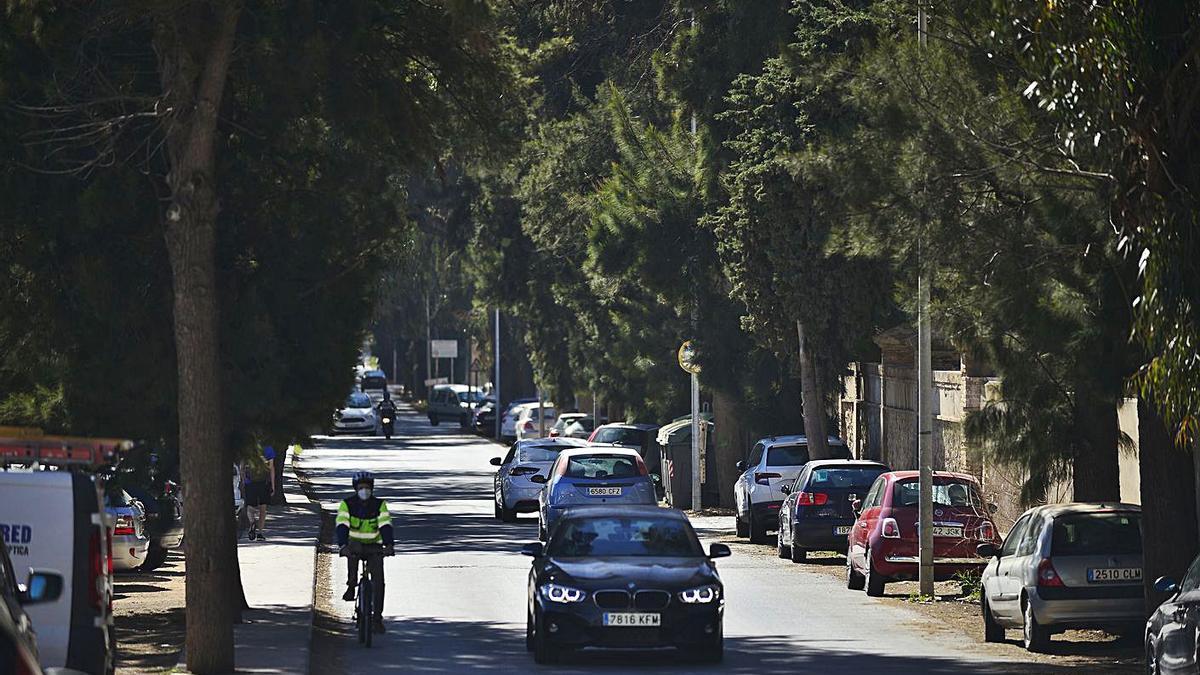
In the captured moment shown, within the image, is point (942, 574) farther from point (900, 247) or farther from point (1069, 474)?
point (900, 247)

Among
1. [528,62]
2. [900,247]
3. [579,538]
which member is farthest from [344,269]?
[900,247]

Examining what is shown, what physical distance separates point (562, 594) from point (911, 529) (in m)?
7.99

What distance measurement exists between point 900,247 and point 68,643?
8.40 m

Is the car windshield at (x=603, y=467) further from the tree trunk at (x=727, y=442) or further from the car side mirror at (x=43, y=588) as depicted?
the car side mirror at (x=43, y=588)

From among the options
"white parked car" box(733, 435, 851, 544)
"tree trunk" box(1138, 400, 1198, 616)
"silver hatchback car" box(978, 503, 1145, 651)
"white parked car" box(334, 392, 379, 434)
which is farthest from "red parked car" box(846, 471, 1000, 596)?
"white parked car" box(334, 392, 379, 434)

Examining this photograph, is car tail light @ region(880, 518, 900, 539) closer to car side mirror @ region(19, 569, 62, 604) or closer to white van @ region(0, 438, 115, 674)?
white van @ region(0, 438, 115, 674)

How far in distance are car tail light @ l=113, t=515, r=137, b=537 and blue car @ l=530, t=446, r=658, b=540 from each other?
23.7 ft

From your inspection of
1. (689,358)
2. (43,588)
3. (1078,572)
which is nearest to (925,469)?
(1078,572)

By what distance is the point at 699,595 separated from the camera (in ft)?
59.5

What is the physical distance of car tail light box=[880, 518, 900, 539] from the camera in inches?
987

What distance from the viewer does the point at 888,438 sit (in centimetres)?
3725

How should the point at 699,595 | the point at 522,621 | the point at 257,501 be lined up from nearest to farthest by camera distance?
the point at 699,595, the point at 522,621, the point at 257,501

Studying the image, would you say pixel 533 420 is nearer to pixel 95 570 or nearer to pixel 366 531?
pixel 366 531

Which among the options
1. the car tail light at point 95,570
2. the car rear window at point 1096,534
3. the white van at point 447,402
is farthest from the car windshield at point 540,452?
the white van at point 447,402
